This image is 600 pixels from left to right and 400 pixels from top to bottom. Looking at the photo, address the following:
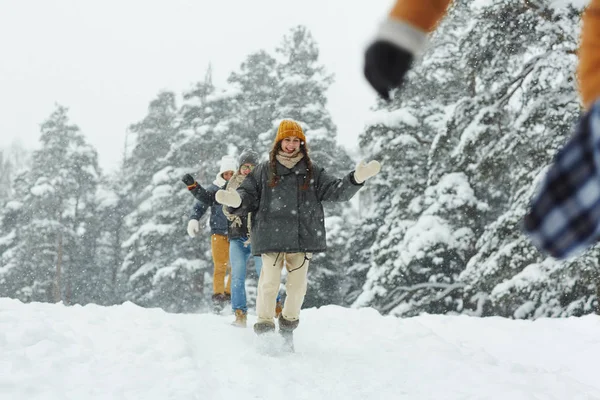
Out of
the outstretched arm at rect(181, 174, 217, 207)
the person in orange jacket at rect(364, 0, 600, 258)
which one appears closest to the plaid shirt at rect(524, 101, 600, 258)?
the person in orange jacket at rect(364, 0, 600, 258)

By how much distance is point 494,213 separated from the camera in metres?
20.1

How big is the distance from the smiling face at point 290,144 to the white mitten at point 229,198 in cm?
62

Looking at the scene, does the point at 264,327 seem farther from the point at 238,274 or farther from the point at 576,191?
the point at 576,191

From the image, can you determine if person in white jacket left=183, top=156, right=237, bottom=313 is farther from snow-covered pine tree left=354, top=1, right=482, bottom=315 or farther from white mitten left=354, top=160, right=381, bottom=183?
snow-covered pine tree left=354, top=1, right=482, bottom=315

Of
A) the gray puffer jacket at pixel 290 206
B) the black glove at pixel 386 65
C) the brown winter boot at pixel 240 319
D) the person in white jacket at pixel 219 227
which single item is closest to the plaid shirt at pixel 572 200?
the black glove at pixel 386 65

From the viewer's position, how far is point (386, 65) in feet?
4.86

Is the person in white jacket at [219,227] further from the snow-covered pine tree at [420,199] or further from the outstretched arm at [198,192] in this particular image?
the snow-covered pine tree at [420,199]

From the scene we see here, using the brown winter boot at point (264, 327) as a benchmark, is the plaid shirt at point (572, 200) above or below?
above

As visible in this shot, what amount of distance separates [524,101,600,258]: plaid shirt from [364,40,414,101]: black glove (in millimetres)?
476

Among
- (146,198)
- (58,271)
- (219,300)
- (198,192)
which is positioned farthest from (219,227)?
(58,271)

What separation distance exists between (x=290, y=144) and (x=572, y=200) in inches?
170

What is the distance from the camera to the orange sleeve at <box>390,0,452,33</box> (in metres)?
1.50

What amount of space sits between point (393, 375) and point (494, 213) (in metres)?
16.7

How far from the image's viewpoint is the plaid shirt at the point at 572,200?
42.7 inches
